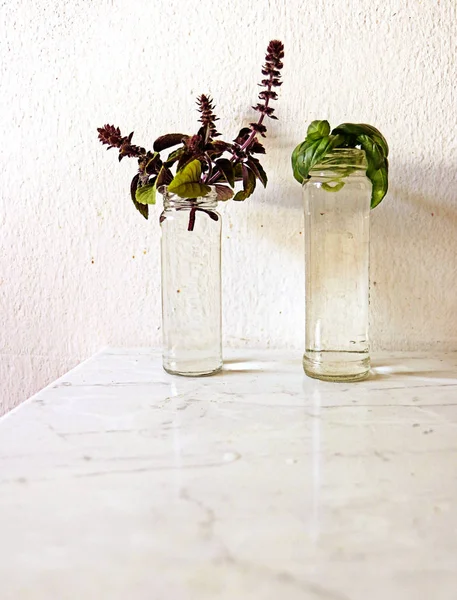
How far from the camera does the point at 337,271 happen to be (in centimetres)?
67

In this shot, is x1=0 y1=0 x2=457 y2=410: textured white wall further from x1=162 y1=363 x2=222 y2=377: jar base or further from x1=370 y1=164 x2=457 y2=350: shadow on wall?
x1=162 y1=363 x2=222 y2=377: jar base

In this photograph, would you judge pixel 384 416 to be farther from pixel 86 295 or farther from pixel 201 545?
pixel 86 295

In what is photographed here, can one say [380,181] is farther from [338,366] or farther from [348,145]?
[338,366]

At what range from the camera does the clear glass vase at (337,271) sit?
66cm

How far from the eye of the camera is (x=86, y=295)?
832 mm

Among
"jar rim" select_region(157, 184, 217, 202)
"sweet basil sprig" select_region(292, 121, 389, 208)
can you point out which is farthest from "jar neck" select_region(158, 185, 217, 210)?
"sweet basil sprig" select_region(292, 121, 389, 208)

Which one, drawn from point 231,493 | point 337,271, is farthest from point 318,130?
point 231,493

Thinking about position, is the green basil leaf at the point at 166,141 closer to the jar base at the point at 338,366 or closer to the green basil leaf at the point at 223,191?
the green basil leaf at the point at 223,191

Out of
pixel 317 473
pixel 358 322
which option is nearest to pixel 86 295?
pixel 358 322

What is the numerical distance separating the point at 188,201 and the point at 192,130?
0.18m

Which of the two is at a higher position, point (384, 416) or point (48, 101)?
point (48, 101)

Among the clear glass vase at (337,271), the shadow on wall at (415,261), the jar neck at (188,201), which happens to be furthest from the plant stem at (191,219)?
the shadow on wall at (415,261)

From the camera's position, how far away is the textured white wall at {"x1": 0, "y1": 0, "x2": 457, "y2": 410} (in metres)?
0.76

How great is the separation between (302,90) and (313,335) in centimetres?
35
